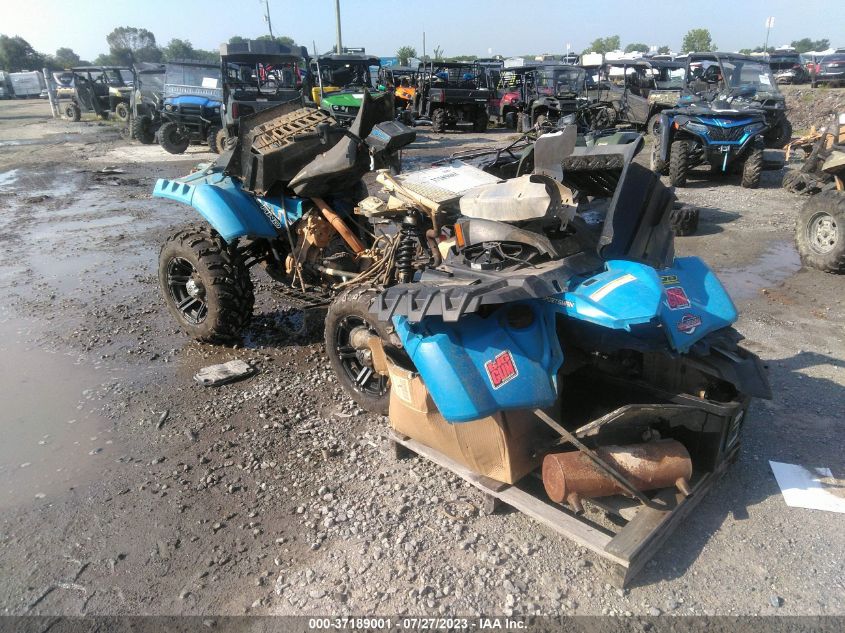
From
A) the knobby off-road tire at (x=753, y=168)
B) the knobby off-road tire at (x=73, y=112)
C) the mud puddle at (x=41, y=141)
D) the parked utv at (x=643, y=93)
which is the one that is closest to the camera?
the knobby off-road tire at (x=753, y=168)

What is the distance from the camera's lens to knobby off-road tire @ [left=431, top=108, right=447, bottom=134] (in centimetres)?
1883

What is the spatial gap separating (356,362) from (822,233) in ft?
17.3

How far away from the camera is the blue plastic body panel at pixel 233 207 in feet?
15.1

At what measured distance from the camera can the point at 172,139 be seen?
1577 centimetres

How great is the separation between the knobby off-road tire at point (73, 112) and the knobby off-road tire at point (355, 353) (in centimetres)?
2715

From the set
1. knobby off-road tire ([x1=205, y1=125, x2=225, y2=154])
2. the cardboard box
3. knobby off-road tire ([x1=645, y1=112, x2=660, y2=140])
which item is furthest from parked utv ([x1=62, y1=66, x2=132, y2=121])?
the cardboard box

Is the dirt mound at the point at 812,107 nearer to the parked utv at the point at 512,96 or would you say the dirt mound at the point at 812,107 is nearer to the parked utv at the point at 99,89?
the parked utv at the point at 512,96

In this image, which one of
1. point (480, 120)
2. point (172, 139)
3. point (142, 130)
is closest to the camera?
point (172, 139)

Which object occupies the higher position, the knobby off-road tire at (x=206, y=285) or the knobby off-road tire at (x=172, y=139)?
the knobby off-road tire at (x=172, y=139)

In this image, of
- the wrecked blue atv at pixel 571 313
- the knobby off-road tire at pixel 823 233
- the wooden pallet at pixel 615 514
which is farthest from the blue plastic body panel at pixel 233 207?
the knobby off-road tire at pixel 823 233

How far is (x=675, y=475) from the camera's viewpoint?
8.79ft

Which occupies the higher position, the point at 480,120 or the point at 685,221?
the point at 480,120

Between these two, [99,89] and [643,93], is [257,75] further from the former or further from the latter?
[99,89]

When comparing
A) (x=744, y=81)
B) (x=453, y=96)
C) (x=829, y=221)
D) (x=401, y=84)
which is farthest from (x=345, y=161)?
(x=401, y=84)
